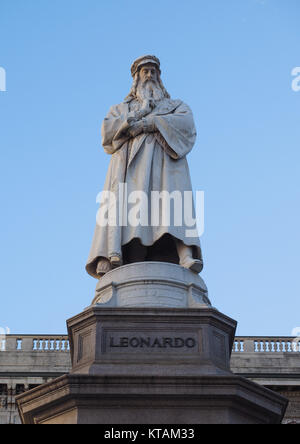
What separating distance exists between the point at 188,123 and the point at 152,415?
221 inches

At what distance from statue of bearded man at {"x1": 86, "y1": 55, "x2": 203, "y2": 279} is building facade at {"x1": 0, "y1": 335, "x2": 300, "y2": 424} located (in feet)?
68.8

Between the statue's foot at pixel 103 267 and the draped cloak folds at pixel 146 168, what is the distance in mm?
96

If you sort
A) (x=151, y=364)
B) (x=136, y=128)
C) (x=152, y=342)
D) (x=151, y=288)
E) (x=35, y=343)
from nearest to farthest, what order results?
(x=151, y=364)
(x=152, y=342)
(x=151, y=288)
(x=136, y=128)
(x=35, y=343)

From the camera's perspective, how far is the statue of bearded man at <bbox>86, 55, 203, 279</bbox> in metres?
13.5

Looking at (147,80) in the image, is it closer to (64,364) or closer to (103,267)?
(103,267)

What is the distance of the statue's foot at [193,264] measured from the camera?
13.2m

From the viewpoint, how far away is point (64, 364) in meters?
35.5

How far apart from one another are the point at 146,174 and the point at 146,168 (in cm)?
11

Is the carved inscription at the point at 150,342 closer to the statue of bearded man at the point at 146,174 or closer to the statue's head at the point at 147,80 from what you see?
the statue of bearded man at the point at 146,174

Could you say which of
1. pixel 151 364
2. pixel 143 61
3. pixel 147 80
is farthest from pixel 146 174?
pixel 151 364

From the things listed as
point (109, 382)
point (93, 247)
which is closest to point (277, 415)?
point (109, 382)
